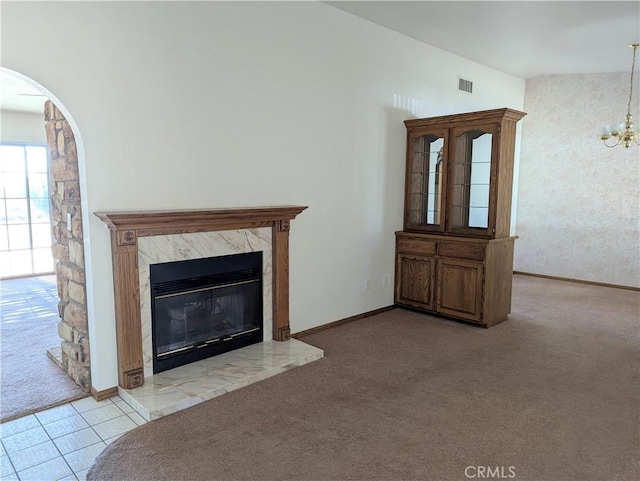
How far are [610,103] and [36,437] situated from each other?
25.0ft

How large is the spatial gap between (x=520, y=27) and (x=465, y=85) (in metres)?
1.29

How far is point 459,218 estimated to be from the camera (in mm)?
4867

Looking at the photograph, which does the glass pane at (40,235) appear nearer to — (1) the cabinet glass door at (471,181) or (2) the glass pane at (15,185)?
(2) the glass pane at (15,185)

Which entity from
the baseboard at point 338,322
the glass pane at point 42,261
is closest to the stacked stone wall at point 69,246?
the baseboard at point 338,322

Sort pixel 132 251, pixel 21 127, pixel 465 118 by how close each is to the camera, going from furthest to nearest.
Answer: pixel 21 127 → pixel 465 118 → pixel 132 251

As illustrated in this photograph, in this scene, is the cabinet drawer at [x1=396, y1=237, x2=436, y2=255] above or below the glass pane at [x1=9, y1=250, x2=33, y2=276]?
above

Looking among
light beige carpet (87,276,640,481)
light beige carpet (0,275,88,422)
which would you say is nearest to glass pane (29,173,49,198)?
light beige carpet (0,275,88,422)

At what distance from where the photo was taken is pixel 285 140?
4008 millimetres

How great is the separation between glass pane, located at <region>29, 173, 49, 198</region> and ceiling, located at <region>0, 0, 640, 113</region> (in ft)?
5.10

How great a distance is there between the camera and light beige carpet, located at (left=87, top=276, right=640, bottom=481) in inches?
91.2

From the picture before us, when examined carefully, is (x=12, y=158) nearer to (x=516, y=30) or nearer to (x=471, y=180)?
(x=471, y=180)

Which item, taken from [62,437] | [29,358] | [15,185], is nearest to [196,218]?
[62,437]

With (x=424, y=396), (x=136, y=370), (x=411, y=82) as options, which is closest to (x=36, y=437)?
(x=136, y=370)

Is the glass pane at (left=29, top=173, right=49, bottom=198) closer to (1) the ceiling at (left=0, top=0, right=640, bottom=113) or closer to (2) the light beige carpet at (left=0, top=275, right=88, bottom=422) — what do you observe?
(1) the ceiling at (left=0, top=0, right=640, bottom=113)
